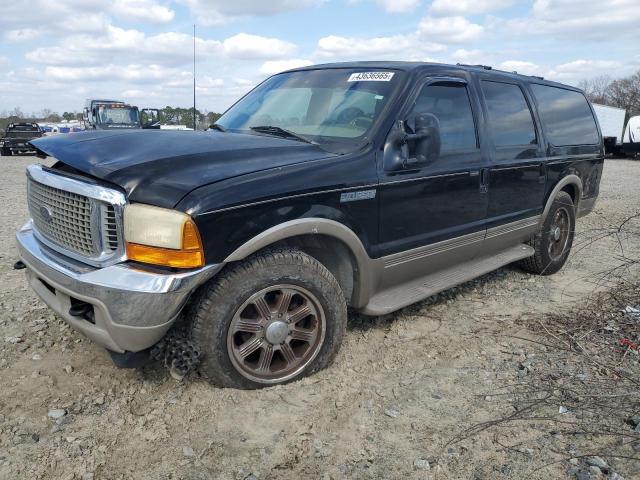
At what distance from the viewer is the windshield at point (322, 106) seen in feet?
11.4

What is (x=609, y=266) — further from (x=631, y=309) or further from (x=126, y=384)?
(x=126, y=384)

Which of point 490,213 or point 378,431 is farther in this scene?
point 490,213

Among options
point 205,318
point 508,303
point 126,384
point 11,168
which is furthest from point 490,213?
point 11,168

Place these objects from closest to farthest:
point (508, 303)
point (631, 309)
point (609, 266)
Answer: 1. point (631, 309)
2. point (508, 303)
3. point (609, 266)

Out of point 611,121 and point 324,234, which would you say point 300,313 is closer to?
point 324,234

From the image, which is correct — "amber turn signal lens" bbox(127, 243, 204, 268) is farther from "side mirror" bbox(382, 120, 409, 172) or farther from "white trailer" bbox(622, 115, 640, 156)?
"white trailer" bbox(622, 115, 640, 156)

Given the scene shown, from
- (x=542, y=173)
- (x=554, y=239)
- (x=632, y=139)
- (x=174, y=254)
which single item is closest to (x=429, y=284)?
(x=542, y=173)

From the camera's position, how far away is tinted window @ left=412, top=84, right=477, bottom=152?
3727mm

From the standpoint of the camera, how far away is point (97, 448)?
2490 millimetres

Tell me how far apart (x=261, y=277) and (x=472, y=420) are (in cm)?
133

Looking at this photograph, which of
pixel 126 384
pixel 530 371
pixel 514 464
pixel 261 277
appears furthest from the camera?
pixel 530 371

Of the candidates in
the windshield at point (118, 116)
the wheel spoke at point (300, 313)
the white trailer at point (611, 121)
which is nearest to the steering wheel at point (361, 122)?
the wheel spoke at point (300, 313)

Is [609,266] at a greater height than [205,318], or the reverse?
[205,318]

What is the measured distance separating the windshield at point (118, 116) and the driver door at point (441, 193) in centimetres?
2056
